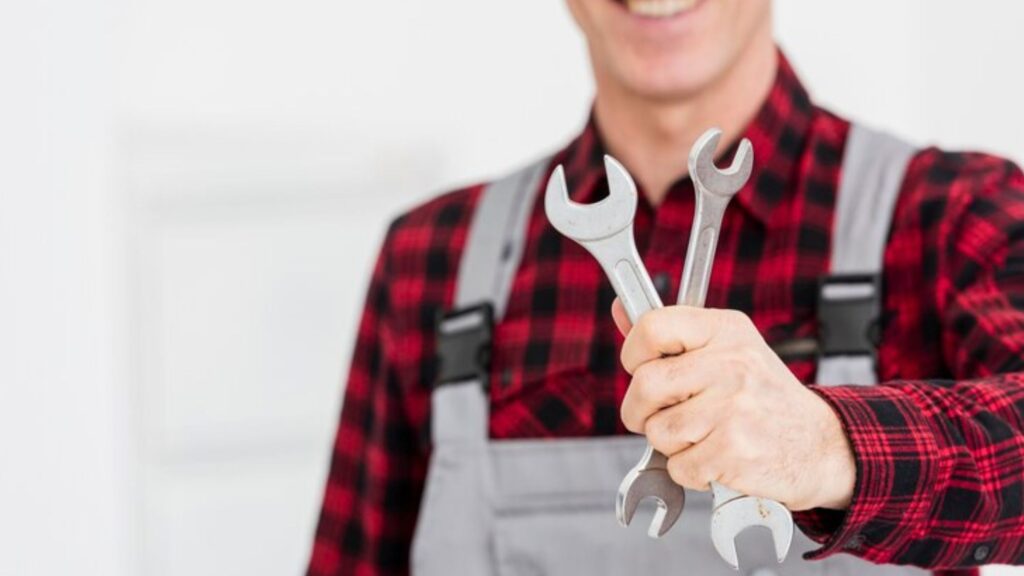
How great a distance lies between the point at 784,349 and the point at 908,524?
0.30 meters

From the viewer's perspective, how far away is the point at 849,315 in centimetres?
121

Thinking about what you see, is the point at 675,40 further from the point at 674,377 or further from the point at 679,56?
the point at 674,377

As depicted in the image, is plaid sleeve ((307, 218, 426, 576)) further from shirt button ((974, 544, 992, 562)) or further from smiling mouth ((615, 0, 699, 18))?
shirt button ((974, 544, 992, 562))

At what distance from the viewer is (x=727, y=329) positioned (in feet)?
2.79

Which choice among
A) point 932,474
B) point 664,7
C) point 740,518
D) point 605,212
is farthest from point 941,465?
point 664,7

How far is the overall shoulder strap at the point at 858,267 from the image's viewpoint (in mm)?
1201

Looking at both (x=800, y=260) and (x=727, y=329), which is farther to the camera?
(x=800, y=260)

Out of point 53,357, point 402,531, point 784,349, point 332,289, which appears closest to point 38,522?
point 53,357

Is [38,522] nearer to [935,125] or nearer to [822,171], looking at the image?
[822,171]

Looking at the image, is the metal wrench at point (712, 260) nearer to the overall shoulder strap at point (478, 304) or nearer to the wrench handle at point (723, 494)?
the wrench handle at point (723, 494)

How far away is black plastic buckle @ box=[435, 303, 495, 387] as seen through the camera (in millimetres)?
Answer: 1348

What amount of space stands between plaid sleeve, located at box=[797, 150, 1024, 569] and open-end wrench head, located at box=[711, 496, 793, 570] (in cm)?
7

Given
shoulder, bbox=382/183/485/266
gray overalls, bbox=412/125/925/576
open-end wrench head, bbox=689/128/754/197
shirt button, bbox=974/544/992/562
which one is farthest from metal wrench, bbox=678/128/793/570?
shoulder, bbox=382/183/485/266

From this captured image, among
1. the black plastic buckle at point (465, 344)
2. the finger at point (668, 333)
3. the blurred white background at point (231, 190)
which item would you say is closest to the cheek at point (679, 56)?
the black plastic buckle at point (465, 344)
